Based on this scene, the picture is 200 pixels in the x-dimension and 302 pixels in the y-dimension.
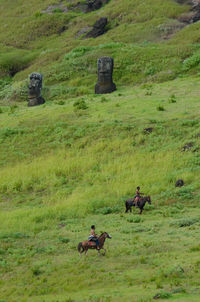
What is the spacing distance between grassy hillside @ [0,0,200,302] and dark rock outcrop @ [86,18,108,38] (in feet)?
38.8

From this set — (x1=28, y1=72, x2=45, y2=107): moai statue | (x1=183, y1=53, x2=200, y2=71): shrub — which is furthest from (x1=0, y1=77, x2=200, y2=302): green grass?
(x1=183, y1=53, x2=200, y2=71): shrub

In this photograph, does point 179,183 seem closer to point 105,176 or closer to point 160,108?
point 105,176

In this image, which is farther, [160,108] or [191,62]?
[191,62]

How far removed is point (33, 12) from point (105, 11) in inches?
623

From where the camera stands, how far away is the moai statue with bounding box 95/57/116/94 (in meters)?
47.7

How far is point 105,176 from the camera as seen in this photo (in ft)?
85.8

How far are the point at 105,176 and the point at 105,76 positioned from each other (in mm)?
23609

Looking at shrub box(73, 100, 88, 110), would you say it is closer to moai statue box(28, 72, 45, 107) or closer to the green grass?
the green grass

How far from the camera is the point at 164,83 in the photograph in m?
46.9

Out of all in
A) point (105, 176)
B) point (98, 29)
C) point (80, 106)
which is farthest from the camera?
point (98, 29)

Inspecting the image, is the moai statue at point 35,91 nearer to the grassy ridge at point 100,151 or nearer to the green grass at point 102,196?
the green grass at point 102,196

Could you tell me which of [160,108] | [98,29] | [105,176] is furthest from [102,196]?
[98,29]

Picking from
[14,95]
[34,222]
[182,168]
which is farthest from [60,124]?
[14,95]

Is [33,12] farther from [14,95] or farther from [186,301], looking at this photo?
[186,301]
